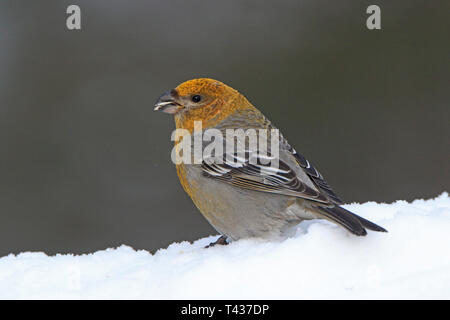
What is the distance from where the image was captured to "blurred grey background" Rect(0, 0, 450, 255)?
7.96 metres

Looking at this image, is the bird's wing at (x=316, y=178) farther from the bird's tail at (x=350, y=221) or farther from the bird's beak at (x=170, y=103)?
the bird's beak at (x=170, y=103)

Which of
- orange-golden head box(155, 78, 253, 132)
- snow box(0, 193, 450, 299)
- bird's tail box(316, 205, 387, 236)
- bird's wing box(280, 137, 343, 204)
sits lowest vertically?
snow box(0, 193, 450, 299)

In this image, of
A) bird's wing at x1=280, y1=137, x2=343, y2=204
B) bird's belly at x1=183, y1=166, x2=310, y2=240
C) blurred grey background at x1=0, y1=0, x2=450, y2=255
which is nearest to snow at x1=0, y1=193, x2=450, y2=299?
bird's belly at x1=183, y1=166, x2=310, y2=240

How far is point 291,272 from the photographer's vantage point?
266 centimetres

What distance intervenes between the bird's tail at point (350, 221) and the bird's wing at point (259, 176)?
110 mm

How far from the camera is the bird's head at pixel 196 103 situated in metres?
4.08

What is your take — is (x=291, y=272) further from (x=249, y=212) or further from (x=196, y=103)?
(x=196, y=103)

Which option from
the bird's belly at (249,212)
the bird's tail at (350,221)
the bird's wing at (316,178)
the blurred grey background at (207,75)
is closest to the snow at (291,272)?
the bird's tail at (350,221)

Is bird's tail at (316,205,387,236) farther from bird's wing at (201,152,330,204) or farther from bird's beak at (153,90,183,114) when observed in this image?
bird's beak at (153,90,183,114)

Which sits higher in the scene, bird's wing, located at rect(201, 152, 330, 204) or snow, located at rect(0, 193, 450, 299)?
bird's wing, located at rect(201, 152, 330, 204)

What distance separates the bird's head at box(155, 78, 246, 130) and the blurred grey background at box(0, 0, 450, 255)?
12.5 feet

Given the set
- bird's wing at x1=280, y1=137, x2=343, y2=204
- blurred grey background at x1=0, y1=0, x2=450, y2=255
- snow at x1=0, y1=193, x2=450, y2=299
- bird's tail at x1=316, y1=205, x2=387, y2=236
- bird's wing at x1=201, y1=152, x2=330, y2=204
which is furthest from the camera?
blurred grey background at x1=0, y1=0, x2=450, y2=255
